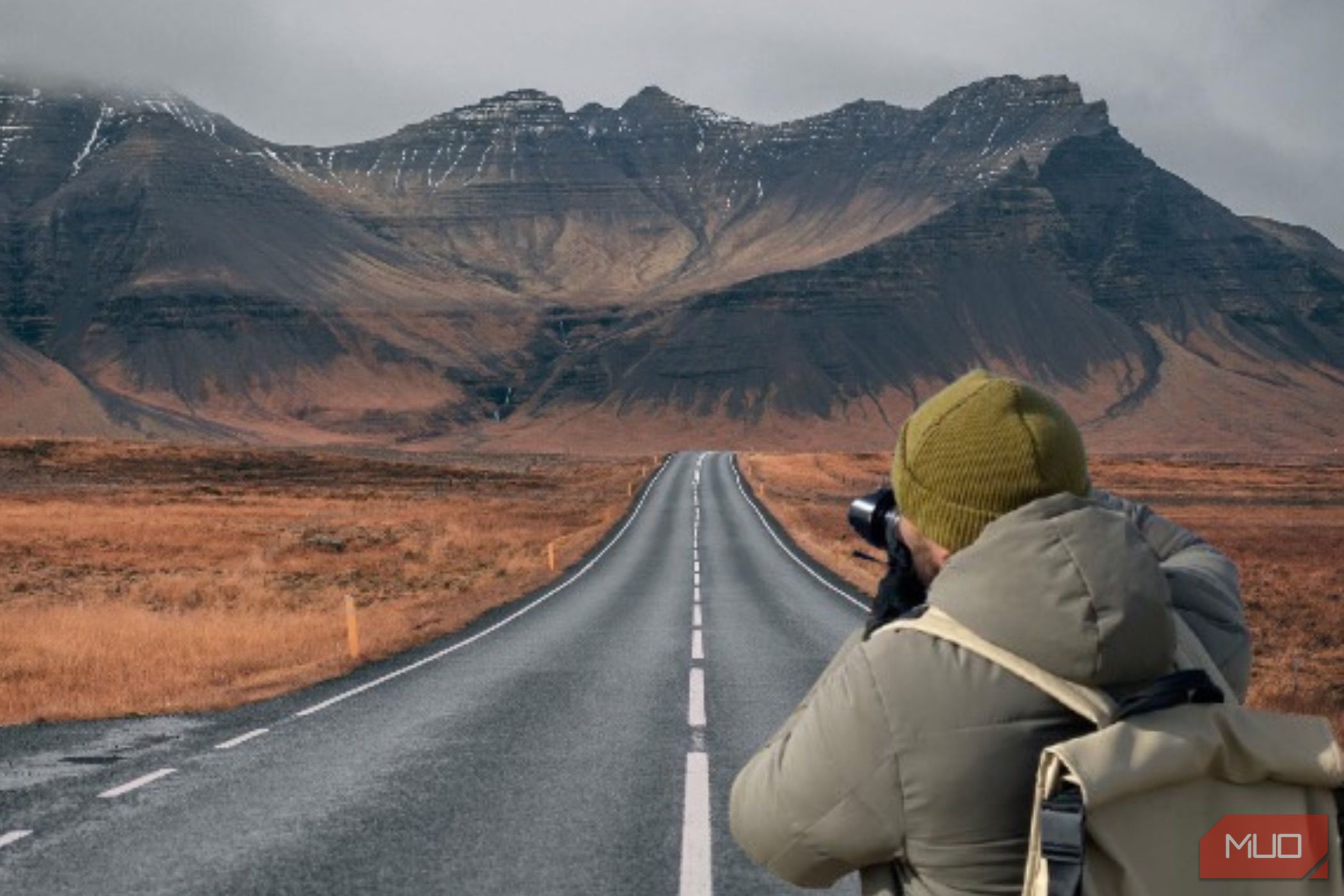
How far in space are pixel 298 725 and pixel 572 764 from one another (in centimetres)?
367

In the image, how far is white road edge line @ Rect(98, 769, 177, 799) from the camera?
9.51 metres

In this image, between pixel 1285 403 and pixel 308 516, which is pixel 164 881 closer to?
pixel 308 516

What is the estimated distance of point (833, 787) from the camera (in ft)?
7.83

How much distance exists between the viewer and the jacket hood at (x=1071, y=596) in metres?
2.23

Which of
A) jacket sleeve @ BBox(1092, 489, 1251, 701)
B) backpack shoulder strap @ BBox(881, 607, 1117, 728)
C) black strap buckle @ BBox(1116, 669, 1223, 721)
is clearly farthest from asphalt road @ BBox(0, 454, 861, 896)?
black strap buckle @ BBox(1116, 669, 1223, 721)

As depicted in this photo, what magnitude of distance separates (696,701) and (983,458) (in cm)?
1133

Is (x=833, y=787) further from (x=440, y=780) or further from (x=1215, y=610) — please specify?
(x=440, y=780)

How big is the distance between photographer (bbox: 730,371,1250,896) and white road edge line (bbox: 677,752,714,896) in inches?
180

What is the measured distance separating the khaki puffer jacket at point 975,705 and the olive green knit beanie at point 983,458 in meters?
0.11

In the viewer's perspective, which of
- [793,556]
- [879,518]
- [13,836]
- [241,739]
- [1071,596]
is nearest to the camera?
[1071,596]

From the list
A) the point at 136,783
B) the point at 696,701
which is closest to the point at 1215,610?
the point at 136,783

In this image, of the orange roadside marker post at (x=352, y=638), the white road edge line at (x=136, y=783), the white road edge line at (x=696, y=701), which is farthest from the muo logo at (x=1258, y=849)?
the orange roadside marker post at (x=352, y=638)

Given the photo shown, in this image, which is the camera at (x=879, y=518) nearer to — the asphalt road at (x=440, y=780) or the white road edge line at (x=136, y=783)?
the asphalt road at (x=440, y=780)

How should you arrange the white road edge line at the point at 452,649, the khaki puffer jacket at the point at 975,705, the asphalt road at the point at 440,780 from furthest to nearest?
the white road edge line at the point at 452,649
the asphalt road at the point at 440,780
the khaki puffer jacket at the point at 975,705
